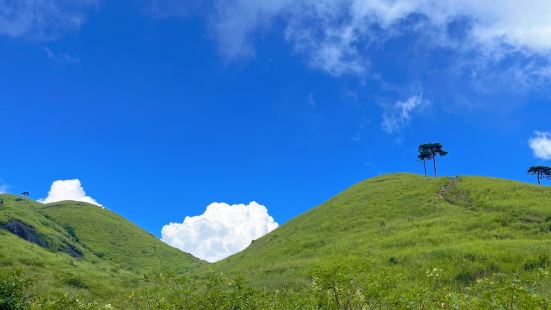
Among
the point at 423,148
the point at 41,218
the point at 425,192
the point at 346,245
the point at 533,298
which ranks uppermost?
the point at 423,148

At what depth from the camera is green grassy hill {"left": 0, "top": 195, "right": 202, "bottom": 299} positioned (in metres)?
88.3

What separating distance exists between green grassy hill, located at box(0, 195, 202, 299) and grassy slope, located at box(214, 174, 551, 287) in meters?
30.6

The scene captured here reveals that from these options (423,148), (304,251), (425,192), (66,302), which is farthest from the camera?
(423,148)

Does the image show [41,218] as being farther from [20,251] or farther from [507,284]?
[507,284]

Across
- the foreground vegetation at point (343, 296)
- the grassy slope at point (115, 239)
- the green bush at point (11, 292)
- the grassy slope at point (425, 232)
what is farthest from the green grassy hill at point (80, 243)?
the foreground vegetation at point (343, 296)

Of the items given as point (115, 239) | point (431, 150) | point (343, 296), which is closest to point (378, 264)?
point (343, 296)

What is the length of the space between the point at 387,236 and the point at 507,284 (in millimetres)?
42663

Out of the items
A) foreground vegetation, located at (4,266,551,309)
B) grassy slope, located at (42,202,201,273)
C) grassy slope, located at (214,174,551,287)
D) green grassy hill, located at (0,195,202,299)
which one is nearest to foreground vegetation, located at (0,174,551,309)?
foreground vegetation, located at (4,266,551,309)

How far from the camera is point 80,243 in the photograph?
5394 inches

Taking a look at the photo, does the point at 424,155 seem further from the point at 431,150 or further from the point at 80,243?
the point at 80,243

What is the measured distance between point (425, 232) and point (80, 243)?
11928 centimetres

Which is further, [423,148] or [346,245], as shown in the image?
[423,148]

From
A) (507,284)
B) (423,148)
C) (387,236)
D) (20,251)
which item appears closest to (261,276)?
(387,236)

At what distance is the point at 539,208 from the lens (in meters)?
50.1
